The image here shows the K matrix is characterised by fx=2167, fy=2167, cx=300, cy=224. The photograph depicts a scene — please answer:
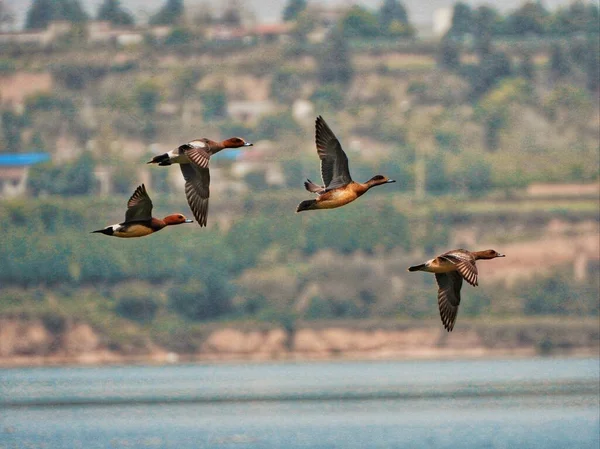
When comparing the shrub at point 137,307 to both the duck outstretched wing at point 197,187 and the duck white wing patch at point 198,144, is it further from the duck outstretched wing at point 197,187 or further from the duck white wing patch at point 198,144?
the duck white wing patch at point 198,144

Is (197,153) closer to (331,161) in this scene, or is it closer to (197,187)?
(197,187)

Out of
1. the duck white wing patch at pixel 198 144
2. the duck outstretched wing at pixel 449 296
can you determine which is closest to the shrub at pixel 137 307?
the duck outstretched wing at pixel 449 296

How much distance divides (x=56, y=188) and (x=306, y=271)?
35.1 meters

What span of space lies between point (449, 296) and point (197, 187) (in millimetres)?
5009

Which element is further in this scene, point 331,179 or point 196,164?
point 331,179

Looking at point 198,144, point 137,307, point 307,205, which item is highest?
point 198,144

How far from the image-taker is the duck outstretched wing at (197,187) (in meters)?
36.7

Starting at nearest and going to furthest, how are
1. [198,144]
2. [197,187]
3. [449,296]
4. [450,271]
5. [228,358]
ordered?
1. [198,144]
2. [197,187]
3. [449,296]
4. [450,271]
5. [228,358]

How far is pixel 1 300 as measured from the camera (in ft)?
514

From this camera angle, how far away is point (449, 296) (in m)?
38.5

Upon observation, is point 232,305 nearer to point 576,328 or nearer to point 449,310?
point 576,328

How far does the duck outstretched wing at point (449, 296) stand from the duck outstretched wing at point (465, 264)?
1204mm

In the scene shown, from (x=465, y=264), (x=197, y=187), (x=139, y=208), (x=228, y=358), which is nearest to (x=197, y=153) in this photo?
(x=197, y=187)

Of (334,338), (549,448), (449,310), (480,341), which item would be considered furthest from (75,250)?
(449,310)
